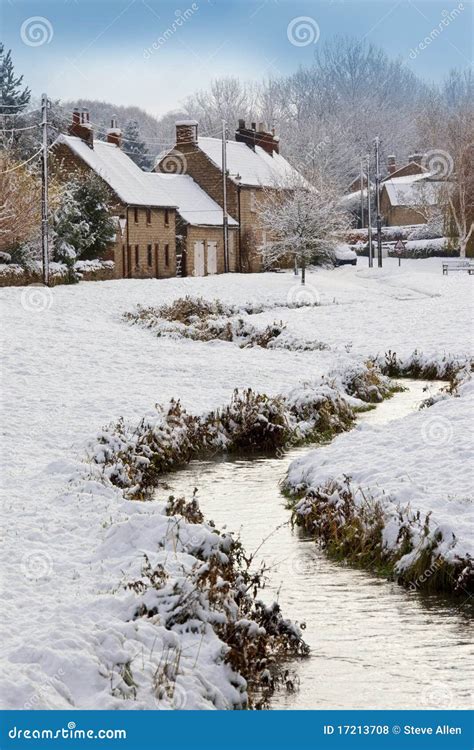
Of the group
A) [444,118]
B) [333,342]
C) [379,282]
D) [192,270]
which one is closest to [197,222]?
[192,270]

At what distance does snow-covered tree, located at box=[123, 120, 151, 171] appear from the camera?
87.4 metres

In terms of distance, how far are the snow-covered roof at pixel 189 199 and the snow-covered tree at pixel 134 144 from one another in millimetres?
23978

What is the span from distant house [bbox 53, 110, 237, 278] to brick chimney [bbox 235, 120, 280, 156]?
28.5 feet

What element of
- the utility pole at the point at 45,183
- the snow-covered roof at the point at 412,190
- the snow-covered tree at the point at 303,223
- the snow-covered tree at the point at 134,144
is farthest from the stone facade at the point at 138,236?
the snow-covered roof at the point at 412,190

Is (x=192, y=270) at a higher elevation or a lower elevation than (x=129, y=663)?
higher

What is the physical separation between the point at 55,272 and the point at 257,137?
31483mm

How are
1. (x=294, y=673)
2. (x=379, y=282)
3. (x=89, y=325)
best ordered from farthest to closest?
(x=379, y=282)
(x=89, y=325)
(x=294, y=673)

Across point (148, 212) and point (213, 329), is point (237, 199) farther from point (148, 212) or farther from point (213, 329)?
point (213, 329)

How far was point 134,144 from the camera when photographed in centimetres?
9012

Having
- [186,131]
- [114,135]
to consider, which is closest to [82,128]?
[114,135]

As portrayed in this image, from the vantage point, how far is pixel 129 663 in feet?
24.8
